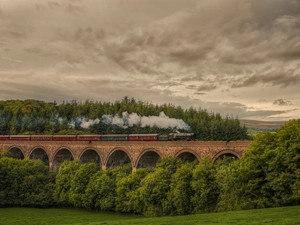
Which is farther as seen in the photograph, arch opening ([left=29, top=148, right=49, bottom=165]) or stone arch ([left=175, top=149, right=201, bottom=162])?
arch opening ([left=29, top=148, right=49, bottom=165])

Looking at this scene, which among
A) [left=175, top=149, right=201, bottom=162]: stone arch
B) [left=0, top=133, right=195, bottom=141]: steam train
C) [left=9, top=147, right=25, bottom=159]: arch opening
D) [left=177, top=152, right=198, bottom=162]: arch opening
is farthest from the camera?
[left=9, top=147, right=25, bottom=159]: arch opening

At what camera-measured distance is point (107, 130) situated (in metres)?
91.1

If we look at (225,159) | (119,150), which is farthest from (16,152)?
(225,159)

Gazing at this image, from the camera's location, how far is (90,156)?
52.3 m

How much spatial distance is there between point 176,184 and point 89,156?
23.3 m

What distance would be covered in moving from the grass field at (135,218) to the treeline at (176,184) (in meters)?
2.00

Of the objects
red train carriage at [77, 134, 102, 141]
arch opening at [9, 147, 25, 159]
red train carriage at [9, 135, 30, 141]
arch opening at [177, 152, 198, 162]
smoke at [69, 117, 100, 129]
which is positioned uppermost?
smoke at [69, 117, 100, 129]

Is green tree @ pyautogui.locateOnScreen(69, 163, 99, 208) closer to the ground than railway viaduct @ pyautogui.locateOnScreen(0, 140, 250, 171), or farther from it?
closer to the ground

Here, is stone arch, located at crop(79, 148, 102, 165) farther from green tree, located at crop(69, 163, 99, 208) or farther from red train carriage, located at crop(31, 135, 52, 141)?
green tree, located at crop(69, 163, 99, 208)

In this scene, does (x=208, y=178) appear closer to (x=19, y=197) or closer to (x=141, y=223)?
(x=141, y=223)

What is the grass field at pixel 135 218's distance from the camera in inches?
703

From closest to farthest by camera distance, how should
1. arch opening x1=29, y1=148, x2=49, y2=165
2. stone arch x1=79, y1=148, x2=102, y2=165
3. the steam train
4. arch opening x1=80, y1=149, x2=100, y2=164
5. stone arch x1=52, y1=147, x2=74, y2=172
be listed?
1. the steam train
2. stone arch x1=79, y1=148, x2=102, y2=165
3. arch opening x1=80, y1=149, x2=100, y2=164
4. stone arch x1=52, y1=147, x2=74, y2=172
5. arch opening x1=29, y1=148, x2=49, y2=165

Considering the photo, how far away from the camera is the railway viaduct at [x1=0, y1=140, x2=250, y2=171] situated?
36.3 m

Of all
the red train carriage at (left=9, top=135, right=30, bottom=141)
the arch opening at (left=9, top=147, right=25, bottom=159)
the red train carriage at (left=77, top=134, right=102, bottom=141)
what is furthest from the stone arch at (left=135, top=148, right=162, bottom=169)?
the arch opening at (left=9, top=147, right=25, bottom=159)
